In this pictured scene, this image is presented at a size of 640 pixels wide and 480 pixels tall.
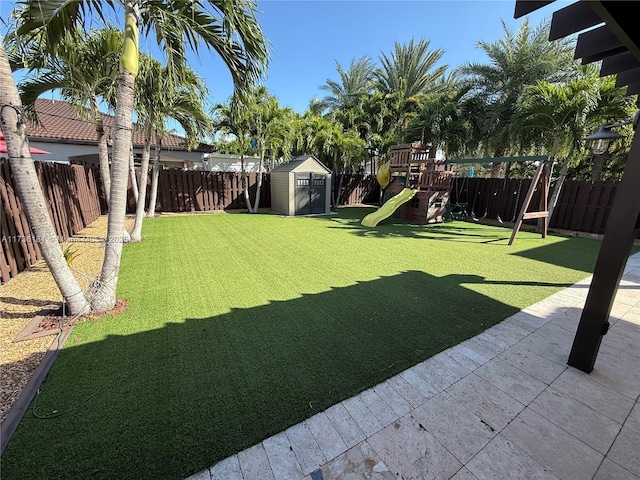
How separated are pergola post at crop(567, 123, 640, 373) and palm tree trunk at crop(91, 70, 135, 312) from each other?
4221 mm

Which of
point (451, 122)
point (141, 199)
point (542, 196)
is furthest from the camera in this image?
point (451, 122)

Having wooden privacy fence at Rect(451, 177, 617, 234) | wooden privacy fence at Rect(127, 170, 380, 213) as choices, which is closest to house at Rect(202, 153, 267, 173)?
wooden privacy fence at Rect(127, 170, 380, 213)

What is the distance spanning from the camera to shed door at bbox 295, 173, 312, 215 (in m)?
10.9

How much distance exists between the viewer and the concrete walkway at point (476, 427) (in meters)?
1.45

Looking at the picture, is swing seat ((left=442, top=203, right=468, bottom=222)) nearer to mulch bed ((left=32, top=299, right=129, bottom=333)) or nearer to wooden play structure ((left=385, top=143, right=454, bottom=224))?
wooden play structure ((left=385, top=143, right=454, bottom=224))

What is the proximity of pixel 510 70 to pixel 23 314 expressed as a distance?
15.7 meters

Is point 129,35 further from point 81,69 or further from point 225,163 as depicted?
point 225,163

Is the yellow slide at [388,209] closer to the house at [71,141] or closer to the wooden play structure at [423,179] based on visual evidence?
the wooden play structure at [423,179]

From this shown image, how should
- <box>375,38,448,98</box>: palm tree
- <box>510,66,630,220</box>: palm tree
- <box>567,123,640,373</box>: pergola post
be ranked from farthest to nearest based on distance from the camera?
<box>375,38,448,98</box>: palm tree < <box>510,66,630,220</box>: palm tree < <box>567,123,640,373</box>: pergola post

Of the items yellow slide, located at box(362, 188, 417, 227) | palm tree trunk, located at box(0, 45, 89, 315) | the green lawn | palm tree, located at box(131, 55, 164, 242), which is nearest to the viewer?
the green lawn

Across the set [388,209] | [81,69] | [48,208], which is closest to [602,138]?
[388,209]

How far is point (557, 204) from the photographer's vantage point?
8.51 m

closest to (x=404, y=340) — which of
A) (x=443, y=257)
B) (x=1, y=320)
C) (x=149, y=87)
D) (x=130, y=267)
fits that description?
(x=443, y=257)

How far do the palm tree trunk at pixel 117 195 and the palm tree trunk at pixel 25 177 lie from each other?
1.04 feet
